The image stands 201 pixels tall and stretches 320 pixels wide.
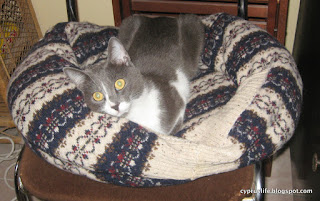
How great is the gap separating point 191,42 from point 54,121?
78cm

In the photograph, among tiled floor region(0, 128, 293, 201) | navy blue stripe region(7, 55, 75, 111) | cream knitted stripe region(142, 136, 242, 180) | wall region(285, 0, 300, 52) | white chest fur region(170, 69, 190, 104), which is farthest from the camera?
wall region(285, 0, 300, 52)

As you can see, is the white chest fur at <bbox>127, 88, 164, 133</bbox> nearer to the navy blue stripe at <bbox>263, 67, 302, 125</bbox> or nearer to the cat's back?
the cat's back

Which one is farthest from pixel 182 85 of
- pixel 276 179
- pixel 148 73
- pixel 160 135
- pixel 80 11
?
pixel 80 11

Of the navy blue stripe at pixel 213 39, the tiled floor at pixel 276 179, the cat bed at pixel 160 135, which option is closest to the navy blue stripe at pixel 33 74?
the cat bed at pixel 160 135

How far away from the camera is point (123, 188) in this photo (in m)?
1.09

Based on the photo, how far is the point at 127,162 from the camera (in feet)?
3.22

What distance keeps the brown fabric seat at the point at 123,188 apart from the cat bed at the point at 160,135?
48 mm

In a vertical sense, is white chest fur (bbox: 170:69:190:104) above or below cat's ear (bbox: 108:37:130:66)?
below

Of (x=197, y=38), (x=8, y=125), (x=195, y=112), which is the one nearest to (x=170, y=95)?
(x=195, y=112)

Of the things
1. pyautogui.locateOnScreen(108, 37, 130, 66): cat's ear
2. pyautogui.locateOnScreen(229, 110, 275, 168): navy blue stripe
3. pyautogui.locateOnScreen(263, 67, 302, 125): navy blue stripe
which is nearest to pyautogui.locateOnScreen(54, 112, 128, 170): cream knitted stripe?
pyautogui.locateOnScreen(108, 37, 130, 66): cat's ear

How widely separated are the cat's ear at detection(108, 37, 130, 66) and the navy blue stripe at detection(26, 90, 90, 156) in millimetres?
195

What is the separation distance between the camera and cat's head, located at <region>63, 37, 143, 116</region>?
110 centimetres

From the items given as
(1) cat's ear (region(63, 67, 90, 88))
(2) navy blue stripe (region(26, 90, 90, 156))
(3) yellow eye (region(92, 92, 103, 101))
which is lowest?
(2) navy blue stripe (region(26, 90, 90, 156))

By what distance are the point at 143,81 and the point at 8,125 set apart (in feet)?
3.59
